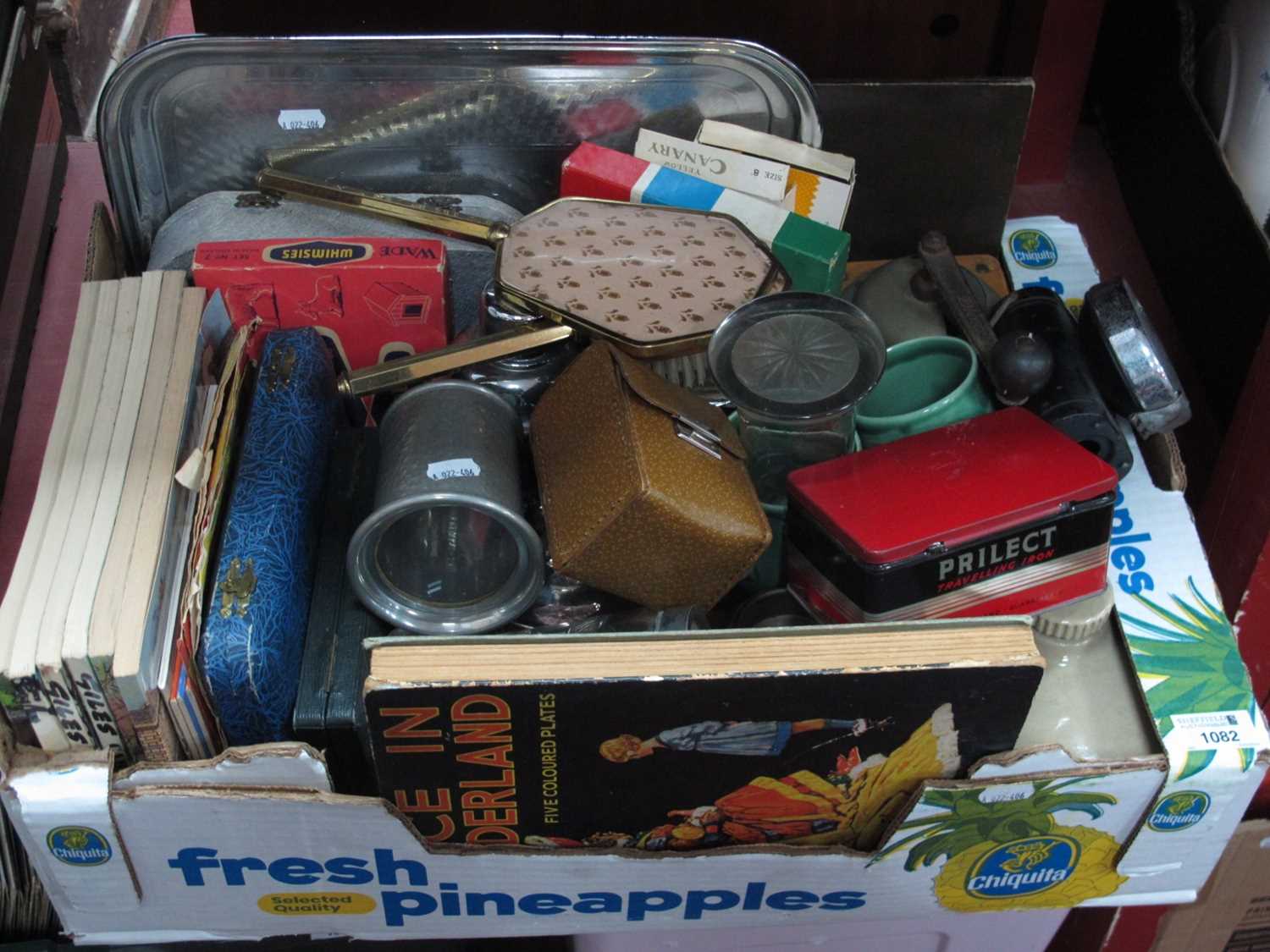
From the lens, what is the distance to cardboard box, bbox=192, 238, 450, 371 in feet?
3.10

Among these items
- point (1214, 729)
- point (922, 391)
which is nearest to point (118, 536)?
point (922, 391)

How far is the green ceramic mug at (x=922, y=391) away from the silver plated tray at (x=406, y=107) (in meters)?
0.23

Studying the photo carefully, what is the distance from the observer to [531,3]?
115cm

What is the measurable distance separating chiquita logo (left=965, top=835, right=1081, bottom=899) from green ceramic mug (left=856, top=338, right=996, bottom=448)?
0.28m

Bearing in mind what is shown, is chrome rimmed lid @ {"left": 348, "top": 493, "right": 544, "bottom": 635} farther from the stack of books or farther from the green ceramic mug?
the green ceramic mug

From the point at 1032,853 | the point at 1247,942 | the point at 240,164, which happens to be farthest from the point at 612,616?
the point at 1247,942

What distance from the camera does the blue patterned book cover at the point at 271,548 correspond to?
2.55ft

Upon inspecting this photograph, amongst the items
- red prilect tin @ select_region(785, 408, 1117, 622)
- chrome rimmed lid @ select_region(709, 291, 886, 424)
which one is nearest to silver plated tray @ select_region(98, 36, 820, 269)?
chrome rimmed lid @ select_region(709, 291, 886, 424)

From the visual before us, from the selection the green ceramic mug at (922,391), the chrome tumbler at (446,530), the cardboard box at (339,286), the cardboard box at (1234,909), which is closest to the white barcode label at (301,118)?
the cardboard box at (339,286)

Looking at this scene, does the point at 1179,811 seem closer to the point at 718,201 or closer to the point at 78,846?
the point at 718,201

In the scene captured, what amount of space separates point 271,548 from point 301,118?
41 cm

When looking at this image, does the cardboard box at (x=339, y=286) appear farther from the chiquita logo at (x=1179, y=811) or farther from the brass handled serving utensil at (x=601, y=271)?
the chiquita logo at (x=1179, y=811)

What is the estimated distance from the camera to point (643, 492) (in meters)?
0.78

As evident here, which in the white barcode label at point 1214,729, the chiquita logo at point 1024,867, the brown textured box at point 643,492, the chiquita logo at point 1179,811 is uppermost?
the brown textured box at point 643,492
